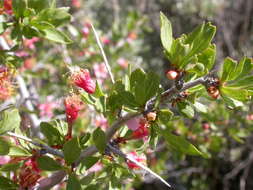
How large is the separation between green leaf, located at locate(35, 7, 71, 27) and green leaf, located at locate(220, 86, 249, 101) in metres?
0.58

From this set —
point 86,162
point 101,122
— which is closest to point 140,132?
point 86,162

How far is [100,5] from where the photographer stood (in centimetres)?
A: 650

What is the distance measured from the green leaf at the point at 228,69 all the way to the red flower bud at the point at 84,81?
1.14 ft

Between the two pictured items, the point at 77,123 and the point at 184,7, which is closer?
the point at 77,123

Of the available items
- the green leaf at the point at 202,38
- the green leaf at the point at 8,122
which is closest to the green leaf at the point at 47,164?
the green leaf at the point at 8,122

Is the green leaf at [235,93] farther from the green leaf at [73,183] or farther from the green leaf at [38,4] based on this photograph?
the green leaf at [38,4]

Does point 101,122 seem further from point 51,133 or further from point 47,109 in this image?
point 51,133

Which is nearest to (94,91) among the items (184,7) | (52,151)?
(52,151)

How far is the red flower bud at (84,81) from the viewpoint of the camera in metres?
0.99

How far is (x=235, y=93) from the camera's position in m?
0.87

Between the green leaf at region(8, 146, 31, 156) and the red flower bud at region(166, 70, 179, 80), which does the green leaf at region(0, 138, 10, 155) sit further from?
the red flower bud at region(166, 70, 179, 80)

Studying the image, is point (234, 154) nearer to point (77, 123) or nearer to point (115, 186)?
point (77, 123)

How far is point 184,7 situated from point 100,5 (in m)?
1.52

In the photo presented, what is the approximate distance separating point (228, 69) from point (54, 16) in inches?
23.7
